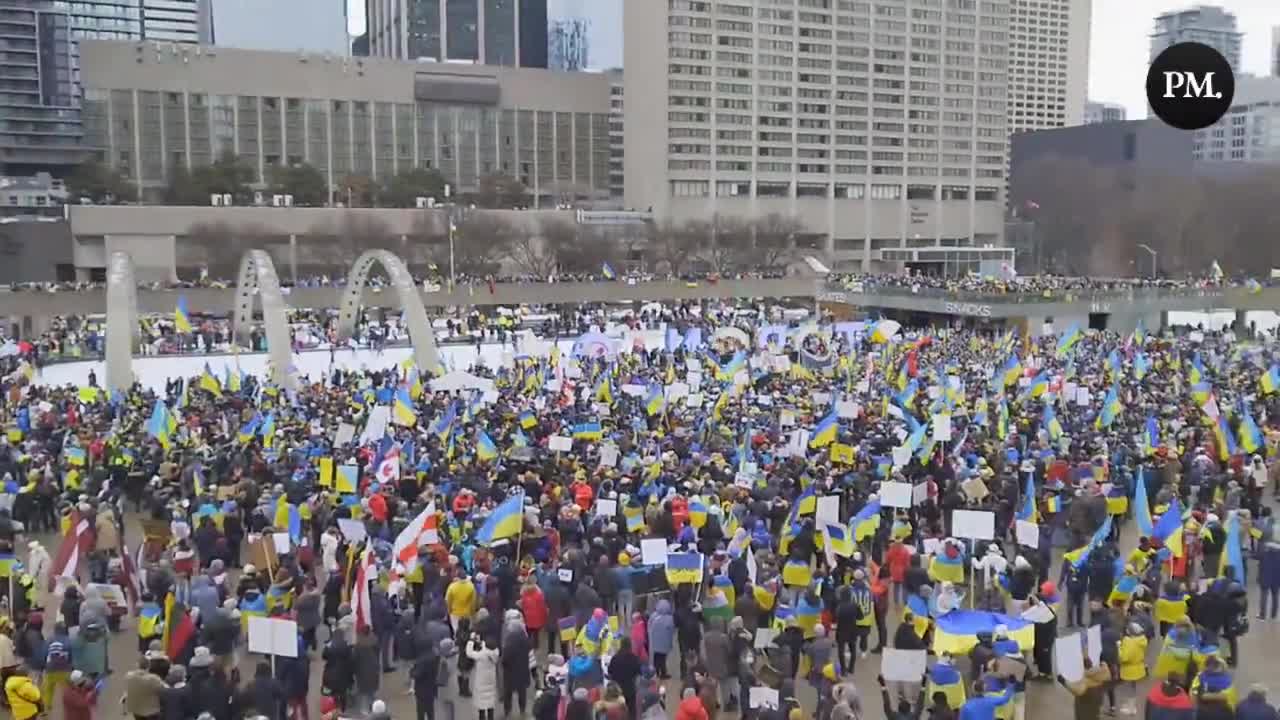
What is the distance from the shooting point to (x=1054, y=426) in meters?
18.2

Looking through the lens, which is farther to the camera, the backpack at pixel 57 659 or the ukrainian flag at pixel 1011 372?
the ukrainian flag at pixel 1011 372

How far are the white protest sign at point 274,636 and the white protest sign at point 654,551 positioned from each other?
3348 millimetres

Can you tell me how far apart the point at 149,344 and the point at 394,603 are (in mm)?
31982

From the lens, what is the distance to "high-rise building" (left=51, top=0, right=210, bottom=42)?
154 meters

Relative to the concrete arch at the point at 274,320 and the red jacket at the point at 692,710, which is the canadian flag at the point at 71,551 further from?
the concrete arch at the point at 274,320

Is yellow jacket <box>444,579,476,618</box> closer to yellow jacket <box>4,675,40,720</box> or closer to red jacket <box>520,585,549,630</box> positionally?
red jacket <box>520,585,549,630</box>

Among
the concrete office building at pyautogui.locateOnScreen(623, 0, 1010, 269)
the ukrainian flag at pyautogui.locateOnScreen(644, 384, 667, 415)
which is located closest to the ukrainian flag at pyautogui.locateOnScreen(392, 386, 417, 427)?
the ukrainian flag at pyautogui.locateOnScreen(644, 384, 667, 415)

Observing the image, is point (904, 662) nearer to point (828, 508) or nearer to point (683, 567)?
point (683, 567)

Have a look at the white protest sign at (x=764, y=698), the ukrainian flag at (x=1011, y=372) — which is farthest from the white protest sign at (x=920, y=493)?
the ukrainian flag at (x=1011, y=372)

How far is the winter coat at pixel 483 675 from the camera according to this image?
9.57 metres

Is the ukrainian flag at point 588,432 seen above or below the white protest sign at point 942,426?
below

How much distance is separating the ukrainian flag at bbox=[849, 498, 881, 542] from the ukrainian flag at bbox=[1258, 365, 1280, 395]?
1374cm

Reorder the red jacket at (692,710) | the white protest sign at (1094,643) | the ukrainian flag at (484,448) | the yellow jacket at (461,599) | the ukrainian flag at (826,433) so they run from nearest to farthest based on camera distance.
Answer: the red jacket at (692,710) < the white protest sign at (1094,643) < the yellow jacket at (461,599) < the ukrainian flag at (484,448) < the ukrainian flag at (826,433)

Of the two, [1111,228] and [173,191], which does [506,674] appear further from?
[1111,228]
